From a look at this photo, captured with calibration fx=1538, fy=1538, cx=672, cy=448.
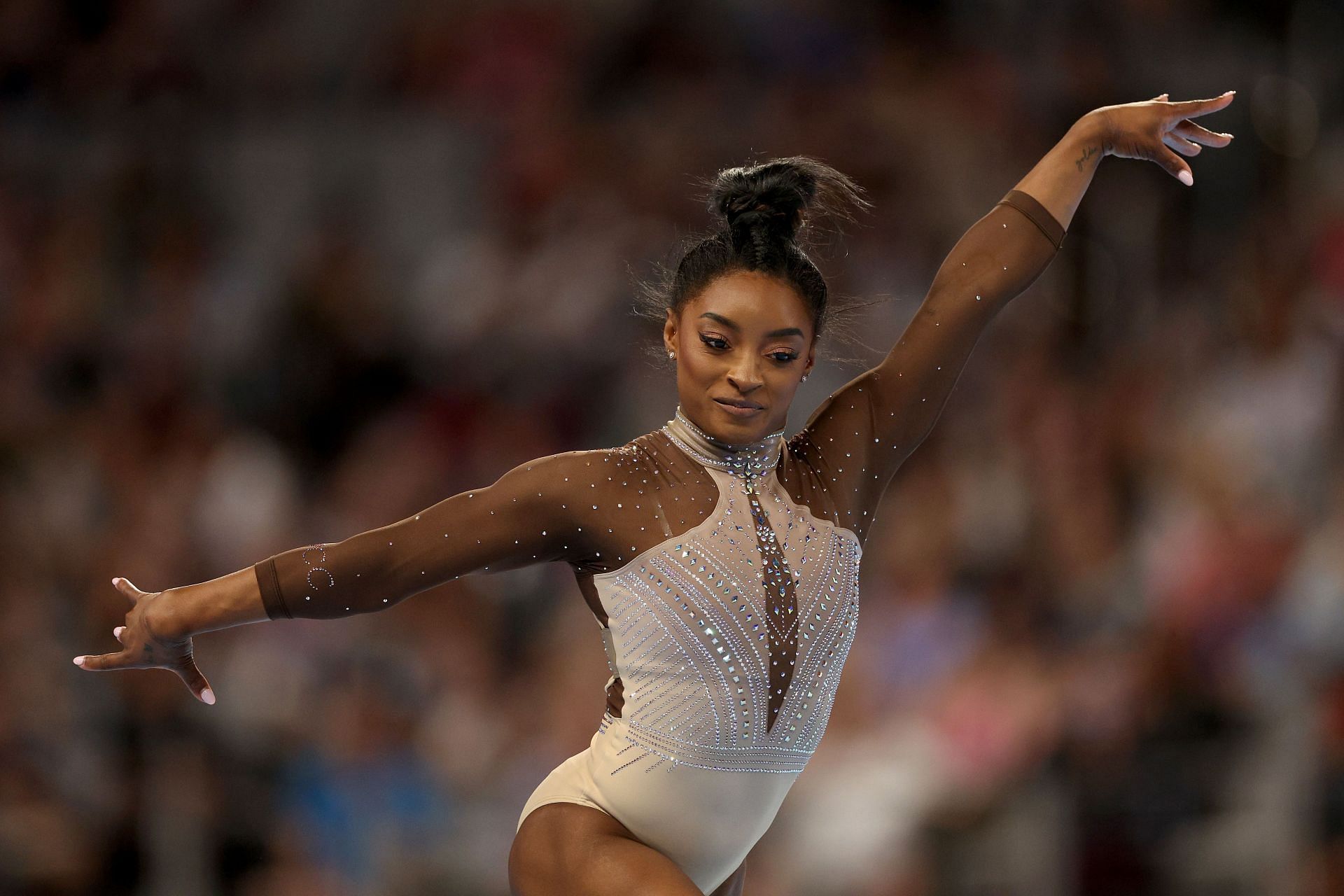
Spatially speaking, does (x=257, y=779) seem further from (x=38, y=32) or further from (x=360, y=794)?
(x=38, y=32)

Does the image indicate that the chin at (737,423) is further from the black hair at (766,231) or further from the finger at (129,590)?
the finger at (129,590)

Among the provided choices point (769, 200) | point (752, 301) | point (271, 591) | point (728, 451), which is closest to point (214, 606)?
point (271, 591)

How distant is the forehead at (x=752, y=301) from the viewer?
93.2 inches

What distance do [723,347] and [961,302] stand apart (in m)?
0.47

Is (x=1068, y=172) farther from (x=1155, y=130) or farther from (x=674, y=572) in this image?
(x=674, y=572)

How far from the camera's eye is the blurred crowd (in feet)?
15.1

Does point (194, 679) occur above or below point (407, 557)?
below

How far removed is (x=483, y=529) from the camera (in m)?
2.32

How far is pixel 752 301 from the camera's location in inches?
93.3

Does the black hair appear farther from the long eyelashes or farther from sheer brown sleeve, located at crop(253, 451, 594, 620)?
sheer brown sleeve, located at crop(253, 451, 594, 620)

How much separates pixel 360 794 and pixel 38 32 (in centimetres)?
406

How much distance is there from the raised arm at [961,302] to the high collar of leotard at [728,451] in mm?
123

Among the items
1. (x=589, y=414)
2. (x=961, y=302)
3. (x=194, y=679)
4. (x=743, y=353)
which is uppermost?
(x=589, y=414)

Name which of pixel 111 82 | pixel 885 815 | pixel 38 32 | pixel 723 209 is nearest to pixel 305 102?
pixel 111 82
